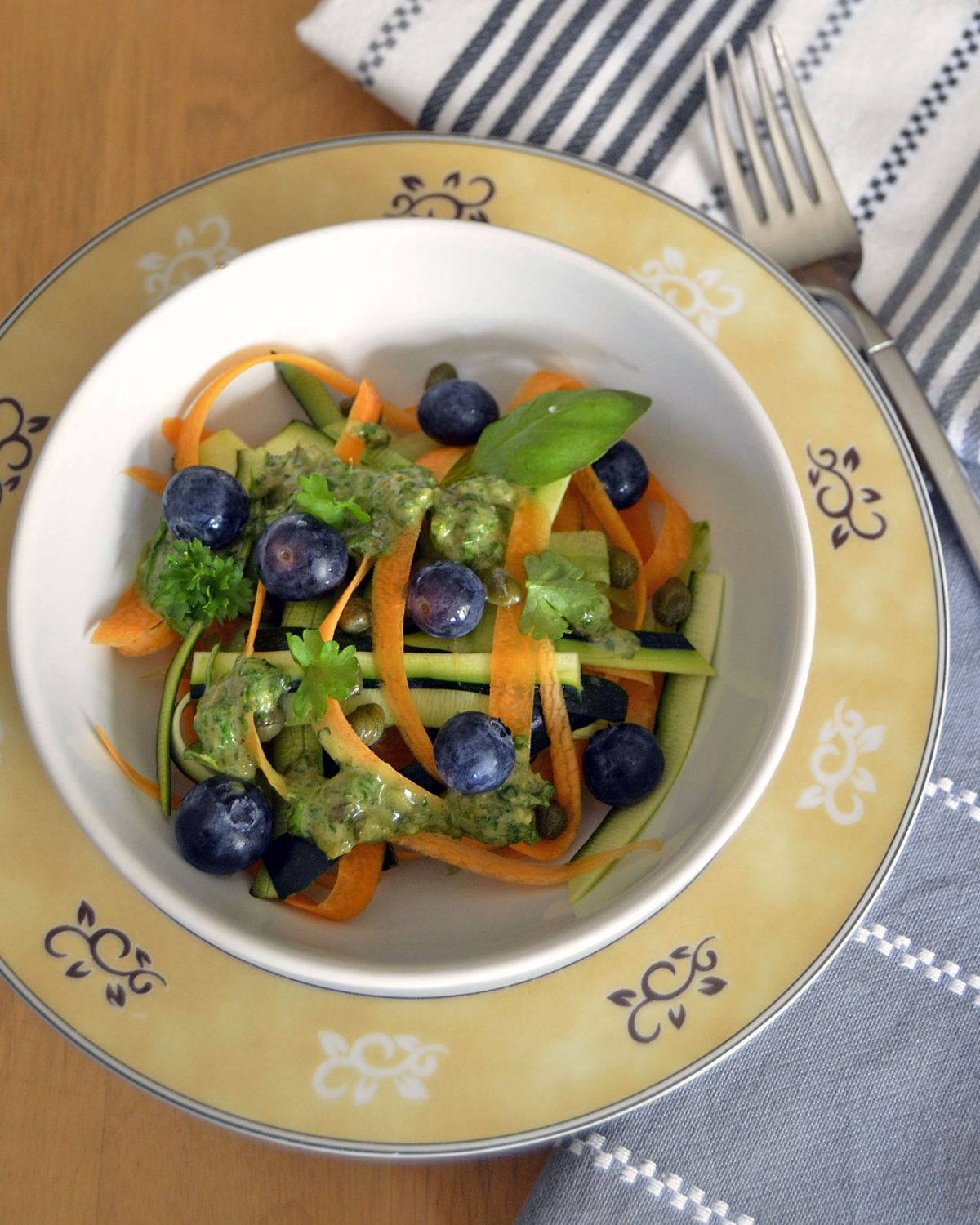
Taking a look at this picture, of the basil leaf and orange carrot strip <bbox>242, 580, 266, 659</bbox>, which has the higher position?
the basil leaf

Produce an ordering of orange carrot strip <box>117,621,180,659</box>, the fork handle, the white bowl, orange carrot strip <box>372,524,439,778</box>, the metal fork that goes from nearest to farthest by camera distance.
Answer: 1. the white bowl
2. orange carrot strip <box>372,524,439,778</box>
3. orange carrot strip <box>117,621,180,659</box>
4. the fork handle
5. the metal fork

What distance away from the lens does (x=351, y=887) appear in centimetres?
147

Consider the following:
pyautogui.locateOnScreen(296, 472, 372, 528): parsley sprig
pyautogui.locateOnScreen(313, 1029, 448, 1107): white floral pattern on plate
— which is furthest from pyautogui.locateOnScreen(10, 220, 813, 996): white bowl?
pyautogui.locateOnScreen(296, 472, 372, 528): parsley sprig

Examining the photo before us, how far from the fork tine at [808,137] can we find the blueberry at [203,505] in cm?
123

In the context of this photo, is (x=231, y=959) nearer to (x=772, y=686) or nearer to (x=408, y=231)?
(x=772, y=686)

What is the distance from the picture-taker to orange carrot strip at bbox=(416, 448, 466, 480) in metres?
1.65

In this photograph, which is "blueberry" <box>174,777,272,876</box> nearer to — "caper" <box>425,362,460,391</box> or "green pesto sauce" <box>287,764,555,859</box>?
"green pesto sauce" <box>287,764,555,859</box>

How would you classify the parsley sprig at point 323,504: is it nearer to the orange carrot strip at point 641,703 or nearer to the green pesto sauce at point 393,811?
the green pesto sauce at point 393,811

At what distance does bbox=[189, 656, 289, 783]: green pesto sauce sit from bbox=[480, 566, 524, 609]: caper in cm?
31

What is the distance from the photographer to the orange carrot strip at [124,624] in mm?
1537

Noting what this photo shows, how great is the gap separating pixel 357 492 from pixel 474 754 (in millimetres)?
444

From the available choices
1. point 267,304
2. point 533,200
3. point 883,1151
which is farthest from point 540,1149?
point 533,200

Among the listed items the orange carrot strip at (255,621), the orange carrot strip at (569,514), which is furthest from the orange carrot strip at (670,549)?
the orange carrot strip at (255,621)

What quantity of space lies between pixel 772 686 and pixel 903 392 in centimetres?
74
